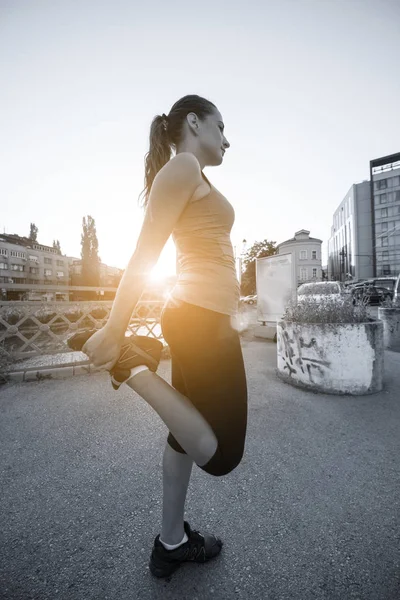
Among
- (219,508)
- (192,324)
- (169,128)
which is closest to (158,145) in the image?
(169,128)

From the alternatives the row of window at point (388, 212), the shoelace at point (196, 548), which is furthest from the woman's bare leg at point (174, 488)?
the row of window at point (388, 212)

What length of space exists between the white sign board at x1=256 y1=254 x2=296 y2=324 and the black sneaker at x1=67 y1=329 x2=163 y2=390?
27.4 feet

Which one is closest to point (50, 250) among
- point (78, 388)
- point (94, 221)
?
point (94, 221)

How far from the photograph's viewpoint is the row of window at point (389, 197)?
46688 mm

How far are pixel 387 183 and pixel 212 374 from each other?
5996 centimetres

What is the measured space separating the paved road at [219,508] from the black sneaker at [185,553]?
0.17ft

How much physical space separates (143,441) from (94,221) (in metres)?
47.2

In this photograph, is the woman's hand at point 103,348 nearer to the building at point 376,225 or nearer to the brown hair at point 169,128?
the brown hair at point 169,128

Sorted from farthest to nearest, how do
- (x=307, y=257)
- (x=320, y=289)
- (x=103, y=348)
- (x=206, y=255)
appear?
1. (x=307, y=257)
2. (x=320, y=289)
3. (x=206, y=255)
4. (x=103, y=348)

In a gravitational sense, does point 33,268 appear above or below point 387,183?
below

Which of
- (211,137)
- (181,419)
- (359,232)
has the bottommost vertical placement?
(181,419)

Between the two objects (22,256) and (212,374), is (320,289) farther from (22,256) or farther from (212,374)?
(22,256)

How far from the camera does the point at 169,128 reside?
133 centimetres

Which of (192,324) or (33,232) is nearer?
(192,324)
